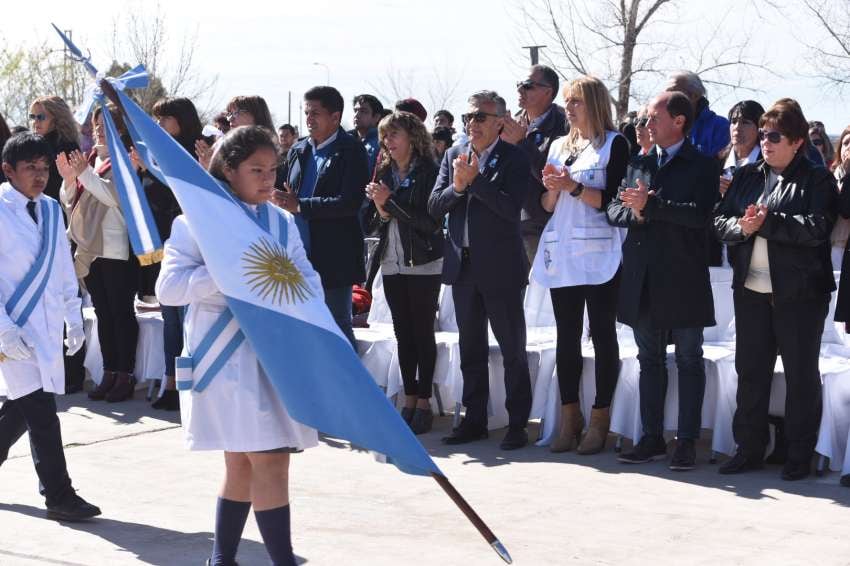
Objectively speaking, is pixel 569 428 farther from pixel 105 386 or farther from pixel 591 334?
pixel 105 386

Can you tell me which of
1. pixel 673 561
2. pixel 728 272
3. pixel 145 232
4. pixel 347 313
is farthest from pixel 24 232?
pixel 728 272

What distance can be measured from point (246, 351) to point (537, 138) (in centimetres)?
419

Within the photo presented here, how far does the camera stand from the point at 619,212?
24.1 feet

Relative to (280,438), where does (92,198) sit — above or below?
above

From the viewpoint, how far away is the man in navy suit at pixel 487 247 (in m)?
7.83

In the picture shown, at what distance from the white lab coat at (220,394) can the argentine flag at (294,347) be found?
10 cm

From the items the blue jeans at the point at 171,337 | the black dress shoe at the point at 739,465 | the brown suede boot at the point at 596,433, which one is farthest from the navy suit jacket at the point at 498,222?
Result: the blue jeans at the point at 171,337

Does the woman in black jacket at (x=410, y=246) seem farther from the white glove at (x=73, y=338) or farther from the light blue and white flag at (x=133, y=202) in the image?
the light blue and white flag at (x=133, y=202)

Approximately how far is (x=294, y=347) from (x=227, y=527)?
0.82 m

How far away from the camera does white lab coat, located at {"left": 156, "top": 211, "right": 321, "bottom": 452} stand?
472 centimetres

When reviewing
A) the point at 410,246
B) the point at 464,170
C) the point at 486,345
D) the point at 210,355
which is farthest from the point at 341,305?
the point at 210,355

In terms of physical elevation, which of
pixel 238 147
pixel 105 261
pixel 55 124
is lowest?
pixel 105 261

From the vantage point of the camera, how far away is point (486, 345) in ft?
26.9

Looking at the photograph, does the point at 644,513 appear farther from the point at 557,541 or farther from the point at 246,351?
the point at 246,351
